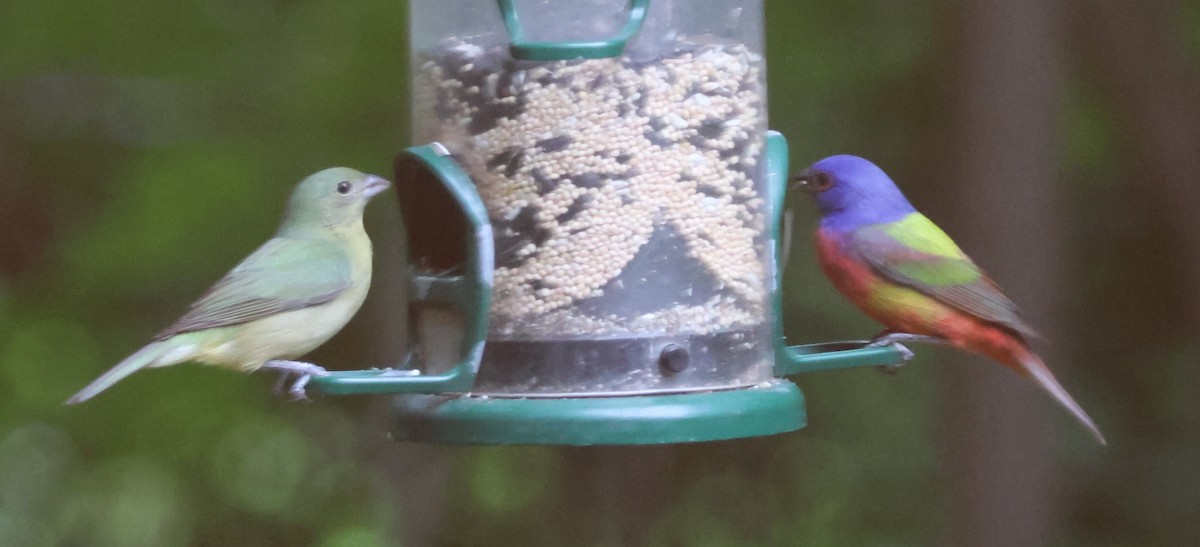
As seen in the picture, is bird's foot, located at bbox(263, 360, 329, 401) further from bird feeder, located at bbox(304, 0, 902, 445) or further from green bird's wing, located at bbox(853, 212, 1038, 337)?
green bird's wing, located at bbox(853, 212, 1038, 337)

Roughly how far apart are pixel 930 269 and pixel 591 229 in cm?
144

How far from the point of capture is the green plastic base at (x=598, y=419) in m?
3.38


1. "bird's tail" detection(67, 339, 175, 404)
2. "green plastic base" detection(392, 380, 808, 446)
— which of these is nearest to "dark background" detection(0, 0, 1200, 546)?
"bird's tail" detection(67, 339, 175, 404)

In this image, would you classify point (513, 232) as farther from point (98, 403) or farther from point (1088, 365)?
point (1088, 365)

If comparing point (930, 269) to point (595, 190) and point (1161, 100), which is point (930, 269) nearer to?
point (595, 190)

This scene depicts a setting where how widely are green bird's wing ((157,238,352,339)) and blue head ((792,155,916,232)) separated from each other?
1436mm

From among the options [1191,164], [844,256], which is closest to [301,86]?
[844,256]

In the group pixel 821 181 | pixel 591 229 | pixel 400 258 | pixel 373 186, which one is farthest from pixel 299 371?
pixel 400 258

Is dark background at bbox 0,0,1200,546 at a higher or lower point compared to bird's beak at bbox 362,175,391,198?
lower

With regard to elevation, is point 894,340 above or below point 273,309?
below

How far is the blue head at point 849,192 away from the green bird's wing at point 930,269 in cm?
5

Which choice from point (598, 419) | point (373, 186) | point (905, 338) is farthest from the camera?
point (905, 338)

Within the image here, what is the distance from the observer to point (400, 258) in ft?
21.3

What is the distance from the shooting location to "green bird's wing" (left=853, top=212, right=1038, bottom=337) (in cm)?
459
